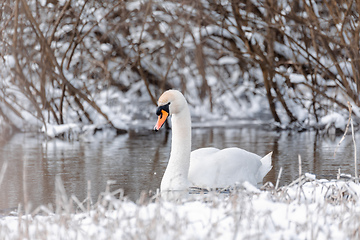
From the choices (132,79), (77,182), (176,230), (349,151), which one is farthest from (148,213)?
(132,79)

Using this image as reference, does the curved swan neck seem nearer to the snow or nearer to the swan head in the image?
the swan head

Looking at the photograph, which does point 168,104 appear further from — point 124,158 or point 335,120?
point 335,120

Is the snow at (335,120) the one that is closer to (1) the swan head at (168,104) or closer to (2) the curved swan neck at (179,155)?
(2) the curved swan neck at (179,155)

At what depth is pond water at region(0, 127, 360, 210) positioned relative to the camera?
268 inches

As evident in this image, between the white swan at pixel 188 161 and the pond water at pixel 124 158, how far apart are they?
545 millimetres

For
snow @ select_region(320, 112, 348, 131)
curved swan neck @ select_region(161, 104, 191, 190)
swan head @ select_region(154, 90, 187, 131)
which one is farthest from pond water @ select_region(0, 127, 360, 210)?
swan head @ select_region(154, 90, 187, 131)

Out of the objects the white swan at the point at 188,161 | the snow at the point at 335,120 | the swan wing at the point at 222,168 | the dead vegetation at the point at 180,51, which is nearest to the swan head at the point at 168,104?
the white swan at the point at 188,161

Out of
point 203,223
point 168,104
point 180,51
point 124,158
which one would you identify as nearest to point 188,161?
point 168,104

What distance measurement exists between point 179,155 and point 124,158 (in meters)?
3.28

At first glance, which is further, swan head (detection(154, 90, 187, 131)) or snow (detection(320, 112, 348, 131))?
snow (detection(320, 112, 348, 131))

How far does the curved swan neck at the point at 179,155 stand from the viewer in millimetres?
5832

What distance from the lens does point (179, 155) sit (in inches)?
235

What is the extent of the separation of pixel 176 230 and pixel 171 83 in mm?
13268

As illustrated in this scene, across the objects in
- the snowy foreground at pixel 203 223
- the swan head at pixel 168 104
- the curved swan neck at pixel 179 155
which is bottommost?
the snowy foreground at pixel 203 223
